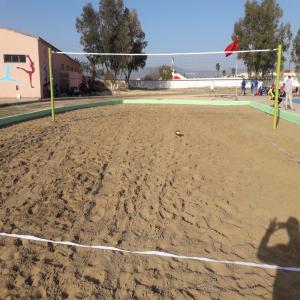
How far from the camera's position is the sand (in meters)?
3.32

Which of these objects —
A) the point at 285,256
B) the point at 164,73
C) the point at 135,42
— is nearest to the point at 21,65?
the point at 135,42

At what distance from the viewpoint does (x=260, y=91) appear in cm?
3075

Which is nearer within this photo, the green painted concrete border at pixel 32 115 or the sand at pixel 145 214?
the sand at pixel 145 214

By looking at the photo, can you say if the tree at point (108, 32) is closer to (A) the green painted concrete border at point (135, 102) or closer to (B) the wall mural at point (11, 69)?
(B) the wall mural at point (11, 69)

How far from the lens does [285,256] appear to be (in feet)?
12.5

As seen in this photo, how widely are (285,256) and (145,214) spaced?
1.85 metres

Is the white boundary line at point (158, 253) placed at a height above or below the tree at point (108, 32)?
below

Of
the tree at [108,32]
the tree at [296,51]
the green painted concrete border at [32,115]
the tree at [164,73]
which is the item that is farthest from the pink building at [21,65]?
the tree at [164,73]

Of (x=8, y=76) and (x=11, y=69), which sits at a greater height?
(x=11, y=69)

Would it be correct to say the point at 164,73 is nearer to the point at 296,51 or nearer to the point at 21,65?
the point at 296,51

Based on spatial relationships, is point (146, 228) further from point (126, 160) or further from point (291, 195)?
point (126, 160)

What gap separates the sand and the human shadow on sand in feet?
0.05

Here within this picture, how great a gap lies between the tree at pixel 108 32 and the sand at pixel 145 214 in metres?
32.6

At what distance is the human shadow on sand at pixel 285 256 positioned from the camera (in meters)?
3.23
